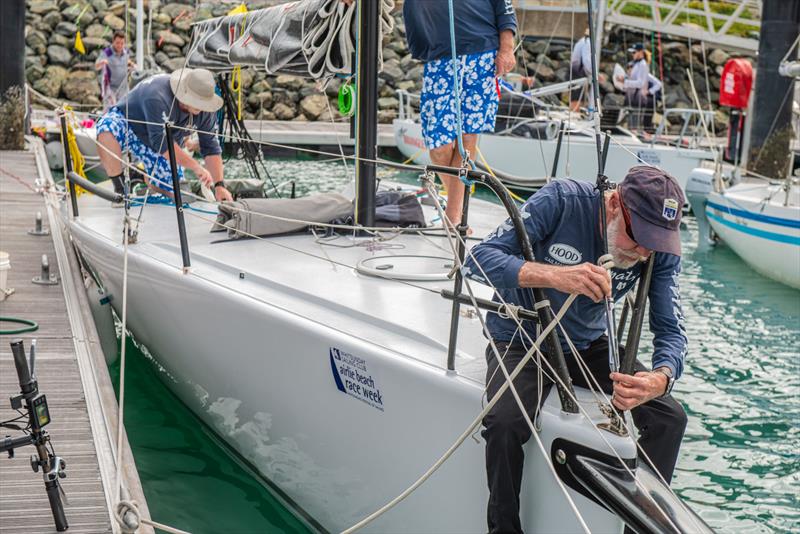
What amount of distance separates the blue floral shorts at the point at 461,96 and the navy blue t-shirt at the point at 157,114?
4.83 ft

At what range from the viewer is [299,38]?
14.8ft

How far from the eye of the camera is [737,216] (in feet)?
28.7

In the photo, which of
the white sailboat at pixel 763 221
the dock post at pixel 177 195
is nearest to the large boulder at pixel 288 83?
the white sailboat at pixel 763 221

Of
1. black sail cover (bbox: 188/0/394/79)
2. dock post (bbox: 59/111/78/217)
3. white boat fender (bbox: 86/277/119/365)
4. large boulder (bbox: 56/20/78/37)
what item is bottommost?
white boat fender (bbox: 86/277/119/365)

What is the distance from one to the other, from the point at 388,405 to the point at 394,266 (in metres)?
1.04

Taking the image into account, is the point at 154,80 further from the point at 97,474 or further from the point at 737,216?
the point at 737,216

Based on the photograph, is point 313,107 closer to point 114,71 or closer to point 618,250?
point 114,71

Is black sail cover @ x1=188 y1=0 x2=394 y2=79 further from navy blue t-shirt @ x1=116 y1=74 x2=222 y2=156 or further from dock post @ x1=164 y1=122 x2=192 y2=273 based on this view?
dock post @ x1=164 y1=122 x2=192 y2=273

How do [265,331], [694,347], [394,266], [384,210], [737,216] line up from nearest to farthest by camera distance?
[265,331] → [394,266] → [384,210] → [694,347] → [737,216]

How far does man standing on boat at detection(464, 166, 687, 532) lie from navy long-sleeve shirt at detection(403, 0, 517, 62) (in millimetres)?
1759

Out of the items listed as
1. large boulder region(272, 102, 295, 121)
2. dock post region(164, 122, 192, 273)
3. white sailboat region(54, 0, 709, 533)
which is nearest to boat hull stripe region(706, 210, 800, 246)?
white sailboat region(54, 0, 709, 533)

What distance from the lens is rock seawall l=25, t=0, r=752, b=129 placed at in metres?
18.1

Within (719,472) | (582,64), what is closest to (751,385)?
(719,472)

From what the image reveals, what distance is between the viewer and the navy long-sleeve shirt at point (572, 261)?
2.59 metres
